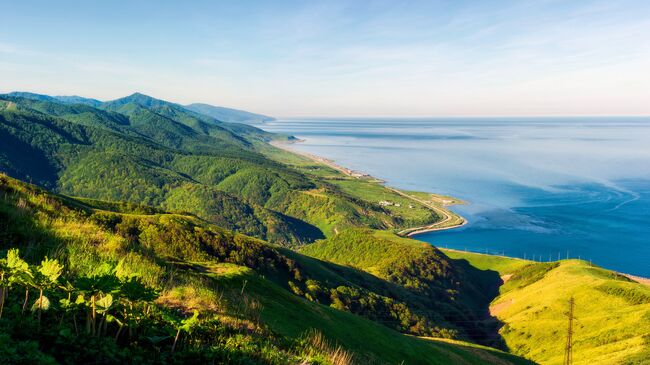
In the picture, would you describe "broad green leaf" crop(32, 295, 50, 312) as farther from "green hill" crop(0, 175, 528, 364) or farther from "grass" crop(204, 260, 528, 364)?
"grass" crop(204, 260, 528, 364)

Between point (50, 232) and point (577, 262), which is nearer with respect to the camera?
point (50, 232)

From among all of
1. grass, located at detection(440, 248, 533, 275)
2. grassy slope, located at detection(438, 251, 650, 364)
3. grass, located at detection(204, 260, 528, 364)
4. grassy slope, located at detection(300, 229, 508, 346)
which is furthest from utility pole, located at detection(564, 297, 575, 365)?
grass, located at detection(440, 248, 533, 275)

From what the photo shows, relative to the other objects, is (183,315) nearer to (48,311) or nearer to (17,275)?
(48,311)

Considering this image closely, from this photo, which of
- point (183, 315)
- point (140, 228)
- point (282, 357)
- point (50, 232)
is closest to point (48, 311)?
point (183, 315)

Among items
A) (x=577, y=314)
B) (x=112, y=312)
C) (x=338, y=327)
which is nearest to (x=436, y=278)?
(x=577, y=314)

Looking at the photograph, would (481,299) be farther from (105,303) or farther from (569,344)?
(105,303)
